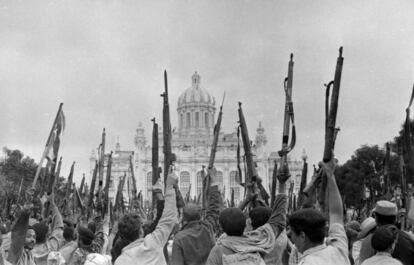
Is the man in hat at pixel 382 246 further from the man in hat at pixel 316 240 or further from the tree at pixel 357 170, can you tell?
the tree at pixel 357 170

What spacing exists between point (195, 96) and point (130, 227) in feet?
321

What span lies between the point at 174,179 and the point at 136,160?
91.5 m

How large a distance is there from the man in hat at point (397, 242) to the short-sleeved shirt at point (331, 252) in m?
0.96

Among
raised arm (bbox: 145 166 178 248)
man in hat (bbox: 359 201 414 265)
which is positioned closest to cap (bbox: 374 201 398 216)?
man in hat (bbox: 359 201 414 265)

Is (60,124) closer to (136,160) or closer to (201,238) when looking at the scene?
(201,238)

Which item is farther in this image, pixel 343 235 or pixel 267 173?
pixel 267 173

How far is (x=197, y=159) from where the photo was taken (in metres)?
95.6

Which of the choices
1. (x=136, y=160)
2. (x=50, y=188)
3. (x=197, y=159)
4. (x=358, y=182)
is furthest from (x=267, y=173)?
(x=50, y=188)

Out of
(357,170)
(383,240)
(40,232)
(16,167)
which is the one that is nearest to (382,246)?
(383,240)

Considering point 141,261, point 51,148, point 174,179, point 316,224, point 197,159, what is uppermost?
point 197,159

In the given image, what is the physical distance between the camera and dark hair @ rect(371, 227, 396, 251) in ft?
13.9

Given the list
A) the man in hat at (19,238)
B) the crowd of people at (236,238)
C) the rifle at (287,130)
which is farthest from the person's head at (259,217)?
the man in hat at (19,238)

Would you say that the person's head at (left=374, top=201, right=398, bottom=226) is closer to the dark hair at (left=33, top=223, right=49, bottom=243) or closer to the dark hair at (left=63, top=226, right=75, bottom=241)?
the dark hair at (left=33, top=223, right=49, bottom=243)

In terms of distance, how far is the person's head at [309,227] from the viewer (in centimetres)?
373
